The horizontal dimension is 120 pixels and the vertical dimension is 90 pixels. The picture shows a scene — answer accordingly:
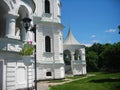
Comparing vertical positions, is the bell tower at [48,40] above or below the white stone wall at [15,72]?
above

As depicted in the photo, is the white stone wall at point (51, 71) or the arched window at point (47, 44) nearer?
the white stone wall at point (51, 71)

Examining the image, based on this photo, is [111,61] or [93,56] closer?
[111,61]

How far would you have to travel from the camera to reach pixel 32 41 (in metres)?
19.0

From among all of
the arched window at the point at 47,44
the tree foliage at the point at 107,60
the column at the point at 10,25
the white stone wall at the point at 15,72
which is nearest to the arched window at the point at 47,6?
the arched window at the point at 47,44

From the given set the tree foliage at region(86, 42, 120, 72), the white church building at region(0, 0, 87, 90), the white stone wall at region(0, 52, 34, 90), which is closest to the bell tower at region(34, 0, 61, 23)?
the white church building at region(0, 0, 87, 90)

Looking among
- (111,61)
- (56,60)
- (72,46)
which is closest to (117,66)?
(111,61)

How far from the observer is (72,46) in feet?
136

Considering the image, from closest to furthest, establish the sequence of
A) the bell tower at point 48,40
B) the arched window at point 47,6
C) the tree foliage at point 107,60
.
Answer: the bell tower at point 48,40
the arched window at point 47,6
the tree foliage at point 107,60

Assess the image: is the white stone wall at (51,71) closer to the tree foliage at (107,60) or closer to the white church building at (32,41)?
the white church building at (32,41)

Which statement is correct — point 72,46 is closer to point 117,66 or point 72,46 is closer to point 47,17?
point 47,17

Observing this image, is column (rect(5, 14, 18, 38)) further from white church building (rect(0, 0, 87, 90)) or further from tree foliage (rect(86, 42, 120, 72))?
tree foliage (rect(86, 42, 120, 72))

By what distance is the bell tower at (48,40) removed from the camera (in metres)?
29.6

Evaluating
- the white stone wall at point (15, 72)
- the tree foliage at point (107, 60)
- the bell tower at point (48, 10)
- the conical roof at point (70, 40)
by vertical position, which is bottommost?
the white stone wall at point (15, 72)

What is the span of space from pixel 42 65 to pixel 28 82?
41.2ft
